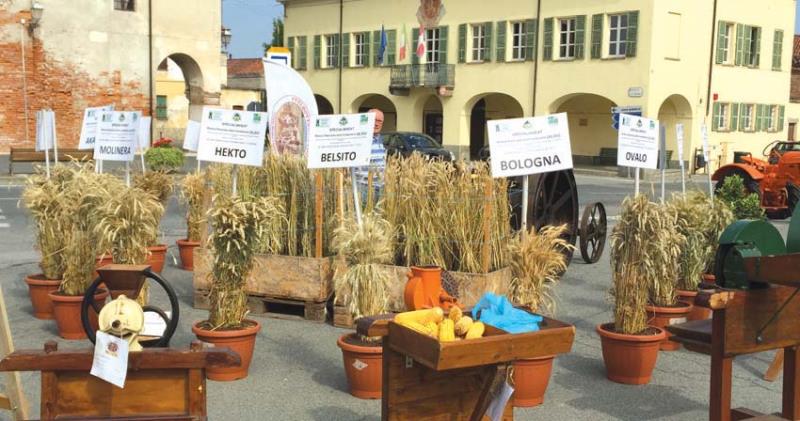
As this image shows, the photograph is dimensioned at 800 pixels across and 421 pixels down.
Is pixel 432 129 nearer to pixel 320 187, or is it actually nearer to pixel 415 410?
pixel 320 187

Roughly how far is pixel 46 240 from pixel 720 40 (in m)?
27.9

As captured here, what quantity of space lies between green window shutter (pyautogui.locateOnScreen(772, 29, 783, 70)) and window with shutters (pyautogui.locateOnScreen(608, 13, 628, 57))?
7372mm

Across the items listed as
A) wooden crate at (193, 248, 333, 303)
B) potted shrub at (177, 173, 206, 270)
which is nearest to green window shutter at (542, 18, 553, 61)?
potted shrub at (177, 173, 206, 270)

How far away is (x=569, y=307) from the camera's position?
7.96 m

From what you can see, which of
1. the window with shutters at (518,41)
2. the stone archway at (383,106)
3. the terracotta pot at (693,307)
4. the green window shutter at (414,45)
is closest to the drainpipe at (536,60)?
the window with shutters at (518,41)

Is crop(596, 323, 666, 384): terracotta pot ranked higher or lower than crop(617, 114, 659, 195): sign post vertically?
lower

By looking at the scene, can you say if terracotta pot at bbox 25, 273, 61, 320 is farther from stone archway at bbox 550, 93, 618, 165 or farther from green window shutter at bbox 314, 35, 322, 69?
green window shutter at bbox 314, 35, 322, 69

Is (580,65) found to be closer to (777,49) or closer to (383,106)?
(777,49)

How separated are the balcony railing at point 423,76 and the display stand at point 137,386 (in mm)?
30907

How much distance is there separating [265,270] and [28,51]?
21.5 metres

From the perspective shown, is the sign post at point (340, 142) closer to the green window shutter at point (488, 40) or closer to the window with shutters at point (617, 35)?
the window with shutters at point (617, 35)

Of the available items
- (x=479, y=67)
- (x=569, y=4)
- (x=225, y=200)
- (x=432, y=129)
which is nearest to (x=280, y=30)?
(x=432, y=129)

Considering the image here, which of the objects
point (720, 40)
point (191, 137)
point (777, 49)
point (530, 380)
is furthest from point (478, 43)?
point (530, 380)

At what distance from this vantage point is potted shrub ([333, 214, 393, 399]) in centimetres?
503
